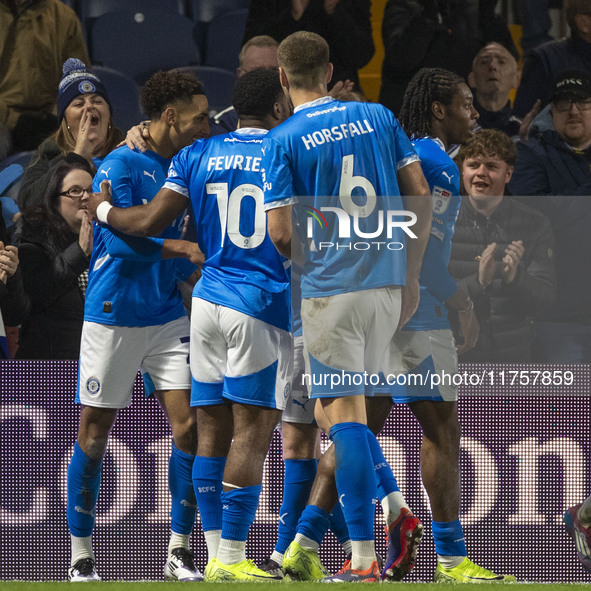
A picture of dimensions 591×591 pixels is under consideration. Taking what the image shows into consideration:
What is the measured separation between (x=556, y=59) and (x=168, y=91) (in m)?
2.52

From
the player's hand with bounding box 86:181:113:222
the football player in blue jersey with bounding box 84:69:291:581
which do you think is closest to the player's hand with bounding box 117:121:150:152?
the player's hand with bounding box 86:181:113:222

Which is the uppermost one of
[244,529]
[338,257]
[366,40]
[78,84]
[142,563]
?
[366,40]

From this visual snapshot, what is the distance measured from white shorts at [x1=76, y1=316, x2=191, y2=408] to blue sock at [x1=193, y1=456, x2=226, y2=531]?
18.3 inches

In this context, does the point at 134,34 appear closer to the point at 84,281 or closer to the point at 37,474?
the point at 84,281

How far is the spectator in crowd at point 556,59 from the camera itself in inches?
222

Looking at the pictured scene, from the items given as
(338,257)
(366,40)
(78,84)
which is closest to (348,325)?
(338,257)

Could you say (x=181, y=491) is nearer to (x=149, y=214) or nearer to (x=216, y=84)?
(x=149, y=214)

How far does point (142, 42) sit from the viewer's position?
19.8ft

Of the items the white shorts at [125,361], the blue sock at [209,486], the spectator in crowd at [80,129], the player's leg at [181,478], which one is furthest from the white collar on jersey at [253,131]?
the spectator in crowd at [80,129]

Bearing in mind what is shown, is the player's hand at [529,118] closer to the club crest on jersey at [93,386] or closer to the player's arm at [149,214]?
the player's arm at [149,214]

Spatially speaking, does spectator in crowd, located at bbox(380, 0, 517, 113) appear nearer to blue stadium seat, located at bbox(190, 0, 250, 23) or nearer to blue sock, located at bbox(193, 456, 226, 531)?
blue stadium seat, located at bbox(190, 0, 250, 23)

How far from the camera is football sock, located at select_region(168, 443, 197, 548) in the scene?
410 centimetres

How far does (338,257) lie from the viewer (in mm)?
3434

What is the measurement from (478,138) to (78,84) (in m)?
2.08
